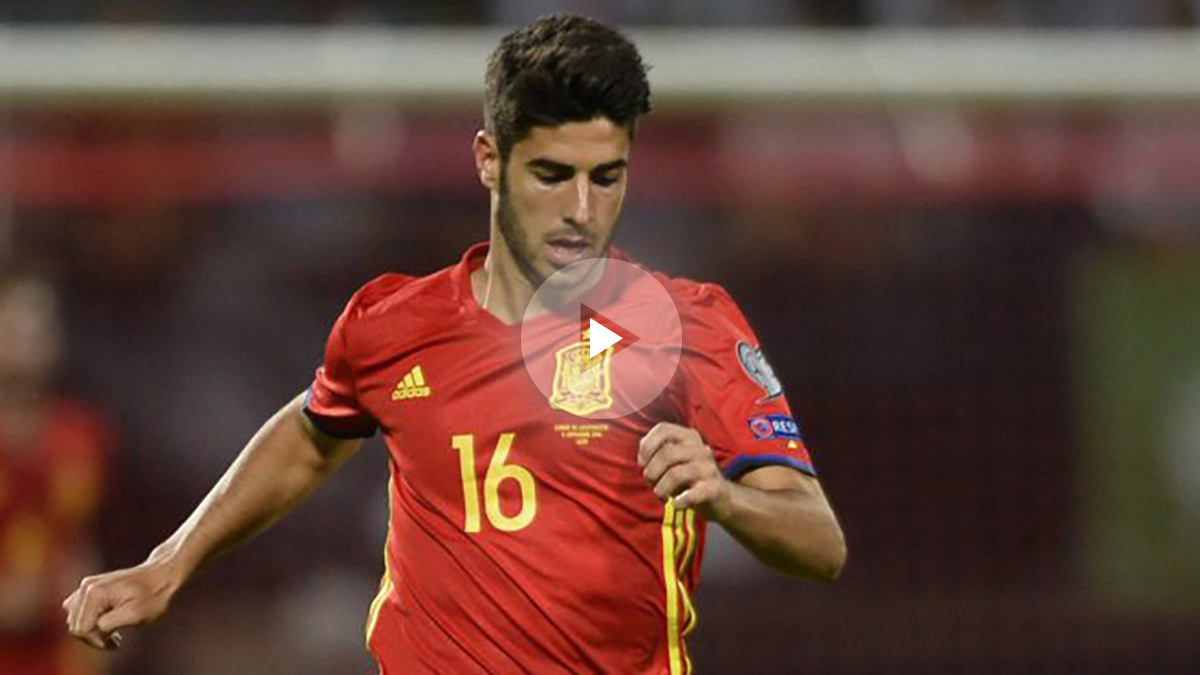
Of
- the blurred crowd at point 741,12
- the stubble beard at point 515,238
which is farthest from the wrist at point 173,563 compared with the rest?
the blurred crowd at point 741,12

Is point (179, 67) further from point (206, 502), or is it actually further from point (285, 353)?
point (206, 502)

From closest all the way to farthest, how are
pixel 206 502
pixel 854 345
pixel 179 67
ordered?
1. pixel 206 502
2. pixel 179 67
3. pixel 854 345

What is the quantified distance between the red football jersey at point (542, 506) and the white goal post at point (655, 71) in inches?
161

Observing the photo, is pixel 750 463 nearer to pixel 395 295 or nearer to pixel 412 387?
pixel 412 387

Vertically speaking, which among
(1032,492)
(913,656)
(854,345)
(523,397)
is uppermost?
(523,397)

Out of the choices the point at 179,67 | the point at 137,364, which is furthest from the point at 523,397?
the point at 137,364

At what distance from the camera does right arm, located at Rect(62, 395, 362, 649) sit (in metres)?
4.10

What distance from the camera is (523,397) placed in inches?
163

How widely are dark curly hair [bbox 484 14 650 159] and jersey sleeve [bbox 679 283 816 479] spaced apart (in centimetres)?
39

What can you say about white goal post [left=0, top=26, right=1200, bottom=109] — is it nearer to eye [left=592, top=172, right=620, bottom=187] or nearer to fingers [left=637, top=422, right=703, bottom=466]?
eye [left=592, top=172, right=620, bottom=187]

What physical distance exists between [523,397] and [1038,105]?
4708 mm

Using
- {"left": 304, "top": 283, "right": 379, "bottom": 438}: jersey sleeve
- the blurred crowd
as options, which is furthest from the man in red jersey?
the blurred crowd

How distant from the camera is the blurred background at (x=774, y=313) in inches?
369

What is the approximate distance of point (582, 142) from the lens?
Answer: 407 centimetres
